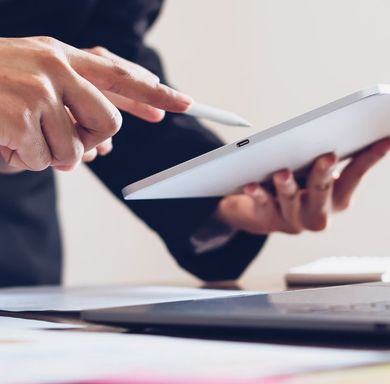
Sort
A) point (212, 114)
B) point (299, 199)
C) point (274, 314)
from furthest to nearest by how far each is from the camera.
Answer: point (299, 199) < point (212, 114) < point (274, 314)

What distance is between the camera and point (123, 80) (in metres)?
0.59

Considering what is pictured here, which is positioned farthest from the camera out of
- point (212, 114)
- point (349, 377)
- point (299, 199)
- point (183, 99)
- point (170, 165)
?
point (170, 165)

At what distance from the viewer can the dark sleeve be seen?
0.97 metres

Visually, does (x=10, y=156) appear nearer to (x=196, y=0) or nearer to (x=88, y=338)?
(x=88, y=338)

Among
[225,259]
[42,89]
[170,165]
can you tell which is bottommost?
[225,259]

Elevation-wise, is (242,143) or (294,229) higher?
(242,143)

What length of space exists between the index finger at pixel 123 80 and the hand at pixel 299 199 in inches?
8.6

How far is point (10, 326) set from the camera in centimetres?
40

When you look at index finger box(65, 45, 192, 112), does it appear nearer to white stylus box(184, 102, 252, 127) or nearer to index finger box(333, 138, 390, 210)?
white stylus box(184, 102, 252, 127)

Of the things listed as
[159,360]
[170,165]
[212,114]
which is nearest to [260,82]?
[170,165]

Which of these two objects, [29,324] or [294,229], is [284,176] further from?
[29,324]

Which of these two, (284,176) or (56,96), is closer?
(56,96)

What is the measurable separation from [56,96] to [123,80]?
0.08 meters

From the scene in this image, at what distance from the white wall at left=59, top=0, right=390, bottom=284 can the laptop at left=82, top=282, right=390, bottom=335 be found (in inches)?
44.8
